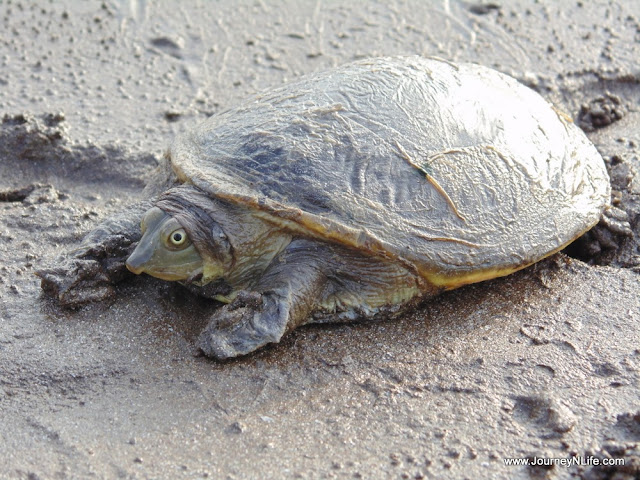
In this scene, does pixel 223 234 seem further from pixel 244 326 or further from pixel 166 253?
pixel 244 326

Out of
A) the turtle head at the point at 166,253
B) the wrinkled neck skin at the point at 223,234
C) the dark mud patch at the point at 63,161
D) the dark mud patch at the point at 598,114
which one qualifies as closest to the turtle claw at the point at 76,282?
the turtle head at the point at 166,253

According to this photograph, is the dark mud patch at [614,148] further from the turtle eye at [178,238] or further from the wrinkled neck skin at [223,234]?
the turtle eye at [178,238]

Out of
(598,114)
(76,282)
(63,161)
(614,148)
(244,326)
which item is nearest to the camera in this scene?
(244,326)

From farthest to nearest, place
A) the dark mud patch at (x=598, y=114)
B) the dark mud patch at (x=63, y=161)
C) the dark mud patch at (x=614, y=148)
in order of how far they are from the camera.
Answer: the dark mud patch at (x=598, y=114), the dark mud patch at (x=63, y=161), the dark mud patch at (x=614, y=148)

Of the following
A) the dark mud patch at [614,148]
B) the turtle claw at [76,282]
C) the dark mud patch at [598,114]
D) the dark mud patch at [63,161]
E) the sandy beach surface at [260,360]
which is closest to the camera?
the sandy beach surface at [260,360]

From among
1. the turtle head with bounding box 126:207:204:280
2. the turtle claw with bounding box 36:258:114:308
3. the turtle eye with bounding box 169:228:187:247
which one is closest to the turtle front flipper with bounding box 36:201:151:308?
the turtle claw with bounding box 36:258:114:308

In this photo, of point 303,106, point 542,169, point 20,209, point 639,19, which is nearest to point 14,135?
point 20,209

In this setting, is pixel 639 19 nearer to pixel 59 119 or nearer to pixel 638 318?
pixel 638 318

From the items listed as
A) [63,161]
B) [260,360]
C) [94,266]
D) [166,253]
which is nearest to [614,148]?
[260,360]

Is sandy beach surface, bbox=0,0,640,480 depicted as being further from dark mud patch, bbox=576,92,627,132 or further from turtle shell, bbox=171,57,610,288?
turtle shell, bbox=171,57,610,288
